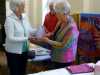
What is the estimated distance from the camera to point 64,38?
2832 mm

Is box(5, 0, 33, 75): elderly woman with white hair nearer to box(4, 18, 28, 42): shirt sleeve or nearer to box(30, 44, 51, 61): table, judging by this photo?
box(4, 18, 28, 42): shirt sleeve

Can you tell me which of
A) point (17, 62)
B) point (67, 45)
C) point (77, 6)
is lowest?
point (17, 62)

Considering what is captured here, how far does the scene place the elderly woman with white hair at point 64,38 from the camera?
9.24 ft

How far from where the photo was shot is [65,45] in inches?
111

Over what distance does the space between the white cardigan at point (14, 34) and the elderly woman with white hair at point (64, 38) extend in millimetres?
388

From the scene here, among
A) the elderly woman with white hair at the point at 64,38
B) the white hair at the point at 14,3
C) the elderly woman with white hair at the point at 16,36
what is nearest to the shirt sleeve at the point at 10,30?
the elderly woman with white hair at the point at 16,36

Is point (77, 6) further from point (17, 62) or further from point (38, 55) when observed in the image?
point (17, 62)

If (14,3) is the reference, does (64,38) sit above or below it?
below

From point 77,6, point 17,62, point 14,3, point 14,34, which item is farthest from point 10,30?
point 77,6

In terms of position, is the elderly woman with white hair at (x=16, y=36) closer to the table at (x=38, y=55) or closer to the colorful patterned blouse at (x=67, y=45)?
the table at (x=38, y=55)

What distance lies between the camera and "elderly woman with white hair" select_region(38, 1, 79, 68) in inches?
111

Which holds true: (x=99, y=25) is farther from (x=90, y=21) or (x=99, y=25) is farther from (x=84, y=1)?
(x=84, y=1)

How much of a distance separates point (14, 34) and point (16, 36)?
38 millimetres

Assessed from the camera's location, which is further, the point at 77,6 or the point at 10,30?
the point at 77,6
